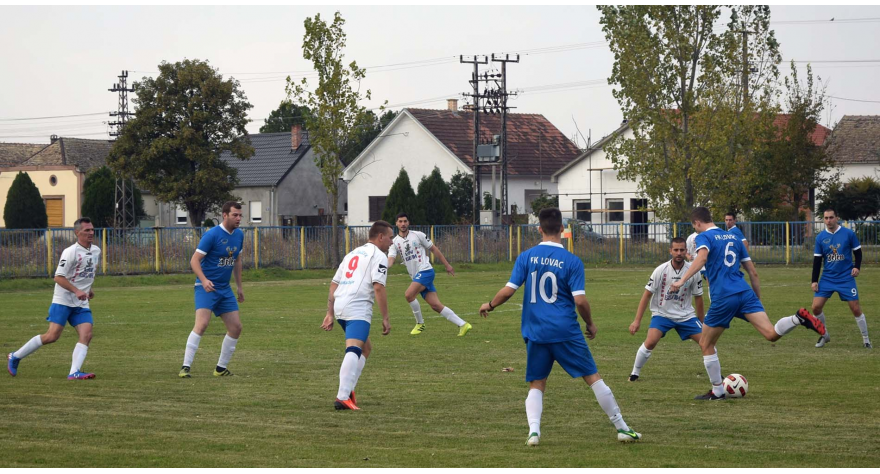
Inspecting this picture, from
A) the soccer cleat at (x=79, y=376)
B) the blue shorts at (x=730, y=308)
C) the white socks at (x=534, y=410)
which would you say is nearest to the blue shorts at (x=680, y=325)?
the blue shorts at (x=730, y=308)

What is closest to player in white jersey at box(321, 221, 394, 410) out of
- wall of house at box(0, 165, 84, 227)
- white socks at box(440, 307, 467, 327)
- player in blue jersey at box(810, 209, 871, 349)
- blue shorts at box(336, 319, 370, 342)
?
blue shorts at box(336, 319, 370, 342)

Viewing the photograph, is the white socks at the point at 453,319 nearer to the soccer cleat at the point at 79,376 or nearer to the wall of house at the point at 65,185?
the soccer cleat at the point at 79,376

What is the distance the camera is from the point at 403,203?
5203 centimetres

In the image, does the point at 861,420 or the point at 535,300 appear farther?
the point at 861,420

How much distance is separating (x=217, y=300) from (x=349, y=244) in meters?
28.4

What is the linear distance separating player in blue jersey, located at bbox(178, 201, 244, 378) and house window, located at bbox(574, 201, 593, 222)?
153 ft

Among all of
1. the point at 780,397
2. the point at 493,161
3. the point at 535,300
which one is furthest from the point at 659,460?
the point at 493,161

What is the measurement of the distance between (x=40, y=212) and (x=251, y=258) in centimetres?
2522

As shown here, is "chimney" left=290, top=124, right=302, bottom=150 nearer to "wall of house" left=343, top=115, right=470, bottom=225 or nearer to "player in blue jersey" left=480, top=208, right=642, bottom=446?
"wall of house" left=343, top=115, right=470, bottom=225

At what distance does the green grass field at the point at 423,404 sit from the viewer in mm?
7430

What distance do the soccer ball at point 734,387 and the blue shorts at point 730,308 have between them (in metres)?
0.60

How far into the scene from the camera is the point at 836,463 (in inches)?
273
